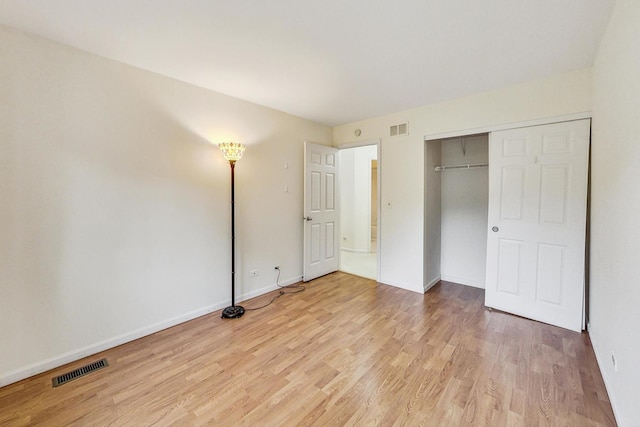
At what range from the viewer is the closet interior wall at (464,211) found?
3.71m

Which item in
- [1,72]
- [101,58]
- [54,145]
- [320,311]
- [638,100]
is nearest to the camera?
[638,100]

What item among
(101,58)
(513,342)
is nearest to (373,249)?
(513,342)

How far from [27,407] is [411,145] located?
4.31 metres

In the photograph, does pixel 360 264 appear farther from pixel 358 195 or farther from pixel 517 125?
pixel 517 125

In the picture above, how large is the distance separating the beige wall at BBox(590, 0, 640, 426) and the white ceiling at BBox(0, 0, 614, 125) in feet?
1.20

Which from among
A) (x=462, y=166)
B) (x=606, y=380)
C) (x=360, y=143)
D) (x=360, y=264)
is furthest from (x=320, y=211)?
(x=606, y=380)

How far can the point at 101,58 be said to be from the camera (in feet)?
7.30

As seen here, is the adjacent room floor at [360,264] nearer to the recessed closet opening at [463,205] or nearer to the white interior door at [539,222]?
the recessed closet opening at [463,205]

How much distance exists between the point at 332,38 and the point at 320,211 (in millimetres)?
2597

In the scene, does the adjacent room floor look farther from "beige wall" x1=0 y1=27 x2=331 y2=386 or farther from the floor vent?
the floor vent

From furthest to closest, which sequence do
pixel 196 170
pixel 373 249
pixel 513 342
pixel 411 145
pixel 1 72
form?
1. pixel 373 249
2. pixel 411 145
3. pixel 196 170
4. pixel 513 342
5. pixel 1 72

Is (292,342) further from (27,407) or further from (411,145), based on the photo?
(411,145)

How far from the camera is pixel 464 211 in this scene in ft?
12.8

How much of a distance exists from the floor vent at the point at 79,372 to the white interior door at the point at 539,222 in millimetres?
3895
